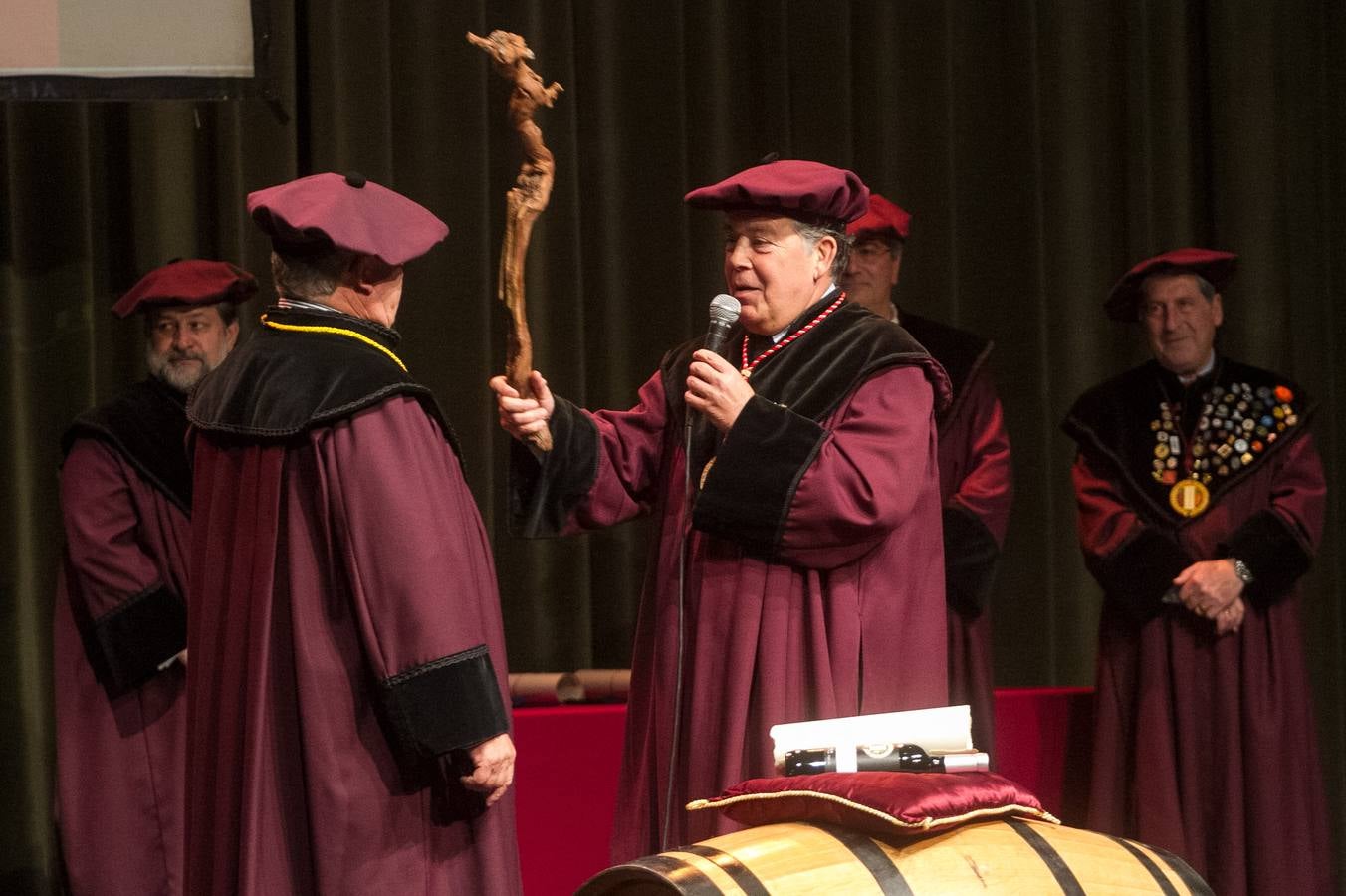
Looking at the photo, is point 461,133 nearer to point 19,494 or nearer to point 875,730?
point 19,494

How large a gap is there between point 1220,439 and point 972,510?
0.75 metres

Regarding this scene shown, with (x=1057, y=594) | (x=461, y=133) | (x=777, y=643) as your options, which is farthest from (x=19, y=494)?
(x=1057, y=594)

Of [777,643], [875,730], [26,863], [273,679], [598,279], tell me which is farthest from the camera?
[598,279]

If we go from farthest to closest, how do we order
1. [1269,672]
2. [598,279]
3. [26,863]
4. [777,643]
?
[598,279], [26,863], [1269,672], [777,643]

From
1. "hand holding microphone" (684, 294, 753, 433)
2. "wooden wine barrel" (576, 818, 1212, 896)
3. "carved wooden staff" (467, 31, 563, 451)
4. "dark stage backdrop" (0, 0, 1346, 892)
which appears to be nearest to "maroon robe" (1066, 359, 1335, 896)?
"dark stage backdrop" (0, 0, 1346, 892)

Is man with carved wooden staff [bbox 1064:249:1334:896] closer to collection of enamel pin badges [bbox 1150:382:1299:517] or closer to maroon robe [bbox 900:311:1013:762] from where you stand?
collection of enamel pin badges [bbox 1150:382:1299:517]

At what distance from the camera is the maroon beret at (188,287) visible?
15.8 ft

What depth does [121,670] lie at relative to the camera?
177 inches

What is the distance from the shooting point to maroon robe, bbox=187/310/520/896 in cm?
287

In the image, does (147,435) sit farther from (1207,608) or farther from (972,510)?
(1207,608)

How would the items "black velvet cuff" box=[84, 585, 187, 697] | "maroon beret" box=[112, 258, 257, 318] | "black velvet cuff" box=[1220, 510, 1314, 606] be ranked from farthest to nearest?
1. "maroon beret" box=[112, 258, 257, 318]
2. "black velvet cuff" box=[1220, 510, 1314, 606]
3. "black velvet cuff" box=[84, 585, 187, 697]

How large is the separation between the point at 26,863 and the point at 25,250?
194 centimetres

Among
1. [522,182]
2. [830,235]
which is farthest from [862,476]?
[522,182]

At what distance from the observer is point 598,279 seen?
571cm
